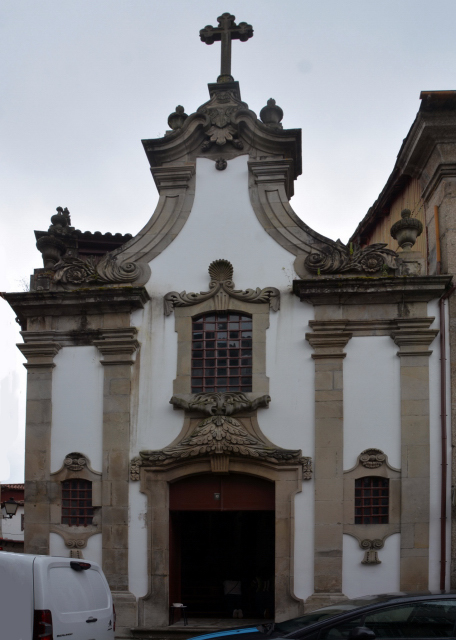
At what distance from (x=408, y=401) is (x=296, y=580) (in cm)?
365

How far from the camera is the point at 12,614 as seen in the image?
347 inches

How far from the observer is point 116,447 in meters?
14.8

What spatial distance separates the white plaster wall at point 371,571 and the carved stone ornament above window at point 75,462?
4892 millimetres

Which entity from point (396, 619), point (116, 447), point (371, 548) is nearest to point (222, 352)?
point (116, 447)

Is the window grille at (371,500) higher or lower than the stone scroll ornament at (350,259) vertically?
lower

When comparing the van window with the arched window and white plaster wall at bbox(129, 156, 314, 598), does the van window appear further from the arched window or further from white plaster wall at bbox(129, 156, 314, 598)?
the arched window

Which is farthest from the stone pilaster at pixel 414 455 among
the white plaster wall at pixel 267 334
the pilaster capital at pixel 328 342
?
the white plaster wall at pixel 267 334

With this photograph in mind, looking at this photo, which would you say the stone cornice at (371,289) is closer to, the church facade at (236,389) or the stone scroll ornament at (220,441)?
the church facade at (236,389)

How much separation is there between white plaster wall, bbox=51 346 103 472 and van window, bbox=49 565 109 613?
4.77 metres

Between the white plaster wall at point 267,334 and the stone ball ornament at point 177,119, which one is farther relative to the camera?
the stone ball ornament at point 177,119

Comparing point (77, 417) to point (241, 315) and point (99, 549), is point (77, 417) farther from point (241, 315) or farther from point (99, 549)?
point (241, 315)

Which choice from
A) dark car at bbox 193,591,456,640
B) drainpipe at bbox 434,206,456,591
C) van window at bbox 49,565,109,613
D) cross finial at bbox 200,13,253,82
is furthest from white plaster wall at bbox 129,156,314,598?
dark car at bbox 193,591,456,640

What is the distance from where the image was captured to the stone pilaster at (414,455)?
45.3ft

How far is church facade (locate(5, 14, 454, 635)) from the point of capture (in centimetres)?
1417
